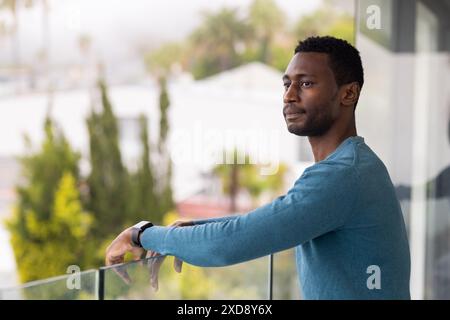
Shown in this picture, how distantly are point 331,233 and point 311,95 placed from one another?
0.20 metres

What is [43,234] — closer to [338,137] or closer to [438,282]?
[438,282]

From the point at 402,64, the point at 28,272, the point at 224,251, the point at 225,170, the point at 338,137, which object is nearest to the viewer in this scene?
the point at 224,251

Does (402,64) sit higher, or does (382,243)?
(402,64)

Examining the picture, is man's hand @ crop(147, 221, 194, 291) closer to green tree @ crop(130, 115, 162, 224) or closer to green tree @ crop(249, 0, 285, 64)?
green tree @ crop(130, 115, 162, 224)

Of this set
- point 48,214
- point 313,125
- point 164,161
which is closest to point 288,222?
point 313,125

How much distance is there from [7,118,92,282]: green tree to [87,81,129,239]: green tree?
0.42 metres

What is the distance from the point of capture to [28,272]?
9547 mm

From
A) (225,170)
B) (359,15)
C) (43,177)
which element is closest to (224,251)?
(359,15)

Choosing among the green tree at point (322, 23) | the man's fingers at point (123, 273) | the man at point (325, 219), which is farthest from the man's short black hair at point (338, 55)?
the green tree at point (322, 23)

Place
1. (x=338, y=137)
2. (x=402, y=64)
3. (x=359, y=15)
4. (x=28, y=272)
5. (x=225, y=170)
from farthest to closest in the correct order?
1. (x=225, y=170)
2. (x=28, y=272)
3. (x=402, y=64)
4. (x=359, y=15)
5. (x=338, y=137)

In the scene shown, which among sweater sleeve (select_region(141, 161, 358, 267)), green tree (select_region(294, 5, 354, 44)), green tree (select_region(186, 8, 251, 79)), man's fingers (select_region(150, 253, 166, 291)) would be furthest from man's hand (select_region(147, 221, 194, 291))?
green tree (select_region(186, 8, 251, 79))

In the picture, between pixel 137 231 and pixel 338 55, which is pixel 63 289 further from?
pixel 338 55

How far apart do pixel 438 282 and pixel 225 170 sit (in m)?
11.7

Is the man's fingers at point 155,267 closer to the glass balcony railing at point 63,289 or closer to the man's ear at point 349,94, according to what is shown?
the glass balcony railing at point 63,289
